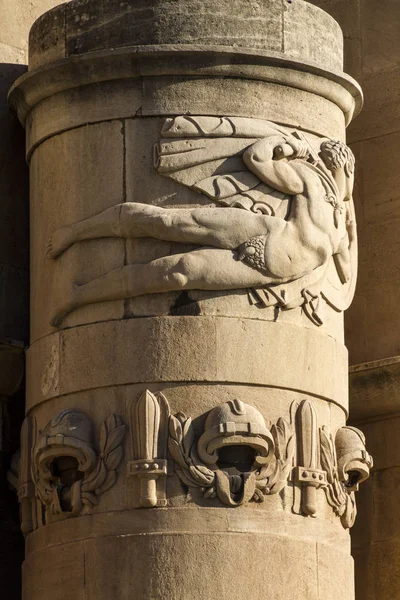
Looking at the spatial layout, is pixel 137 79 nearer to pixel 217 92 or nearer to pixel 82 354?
pixel 217 92

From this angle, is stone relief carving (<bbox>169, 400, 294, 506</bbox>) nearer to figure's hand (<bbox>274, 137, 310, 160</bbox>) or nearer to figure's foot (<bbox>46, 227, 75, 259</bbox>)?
figure's foot (<bbox>46, 227, 75, 259</bbox>)

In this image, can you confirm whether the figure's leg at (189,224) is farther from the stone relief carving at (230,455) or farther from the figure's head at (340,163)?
the stone relief carving at (230,455)

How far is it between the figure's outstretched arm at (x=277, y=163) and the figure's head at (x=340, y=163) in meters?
0.40

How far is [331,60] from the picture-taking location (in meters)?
18.8

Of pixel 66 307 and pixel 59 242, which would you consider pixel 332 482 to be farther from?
pixel 59 242

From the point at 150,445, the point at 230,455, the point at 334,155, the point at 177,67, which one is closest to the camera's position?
the point at 150,445

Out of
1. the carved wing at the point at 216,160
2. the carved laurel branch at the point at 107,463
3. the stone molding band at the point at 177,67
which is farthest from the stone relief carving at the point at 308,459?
the stone molding band at the point at 177,67

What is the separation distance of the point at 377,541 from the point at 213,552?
3.30 meters

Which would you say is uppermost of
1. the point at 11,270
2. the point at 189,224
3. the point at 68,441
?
the point at 11,270

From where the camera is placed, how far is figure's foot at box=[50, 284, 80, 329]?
59.0 feet

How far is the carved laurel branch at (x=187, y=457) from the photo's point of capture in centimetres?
1734

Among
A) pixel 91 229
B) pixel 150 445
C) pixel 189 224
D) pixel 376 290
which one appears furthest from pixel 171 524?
pixel 376 290

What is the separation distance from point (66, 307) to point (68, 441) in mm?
1188

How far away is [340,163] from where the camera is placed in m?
18.6
